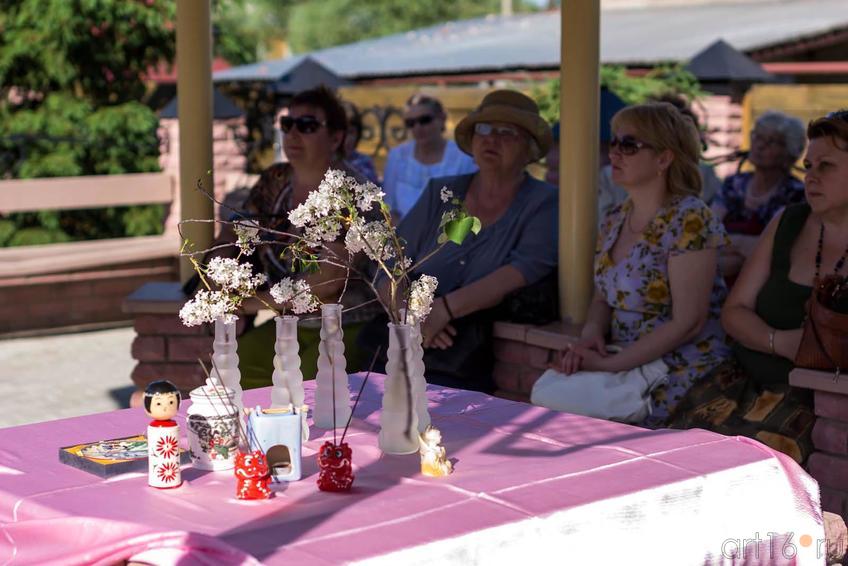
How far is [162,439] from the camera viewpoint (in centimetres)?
277

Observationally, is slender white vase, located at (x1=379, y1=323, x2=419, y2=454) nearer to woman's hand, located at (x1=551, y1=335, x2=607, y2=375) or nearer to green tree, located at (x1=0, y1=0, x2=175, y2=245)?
woman's hand, located at (x1=551, y1=335, x2=607, y2=375)

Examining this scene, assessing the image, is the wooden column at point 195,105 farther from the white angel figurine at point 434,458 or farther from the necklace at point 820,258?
the white angel figurine at point 434,458

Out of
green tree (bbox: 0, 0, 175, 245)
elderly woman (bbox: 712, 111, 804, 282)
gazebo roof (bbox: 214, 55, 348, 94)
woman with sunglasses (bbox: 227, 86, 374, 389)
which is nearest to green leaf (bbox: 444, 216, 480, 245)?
woman with sunglasses (bbox: 227, 86, 374, 389)

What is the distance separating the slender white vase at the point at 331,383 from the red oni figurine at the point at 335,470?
0.60 m

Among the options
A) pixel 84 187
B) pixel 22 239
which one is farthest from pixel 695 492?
pixel 22 239

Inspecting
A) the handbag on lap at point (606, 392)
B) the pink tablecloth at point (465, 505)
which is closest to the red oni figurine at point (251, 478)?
the pink tablecloth at point (465, 505)

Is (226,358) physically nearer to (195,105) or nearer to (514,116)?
(514,116)

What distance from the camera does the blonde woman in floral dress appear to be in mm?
4383

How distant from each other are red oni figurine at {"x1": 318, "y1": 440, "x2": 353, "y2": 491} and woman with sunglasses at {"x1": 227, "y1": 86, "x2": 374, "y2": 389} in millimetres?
2445

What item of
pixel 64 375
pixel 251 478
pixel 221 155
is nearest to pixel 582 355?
pixel 251 478

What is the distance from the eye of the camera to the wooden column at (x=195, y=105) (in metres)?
5.76

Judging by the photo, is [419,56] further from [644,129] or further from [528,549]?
[528,549]

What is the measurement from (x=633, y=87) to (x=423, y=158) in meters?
3.77

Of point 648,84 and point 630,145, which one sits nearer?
point 630,145
